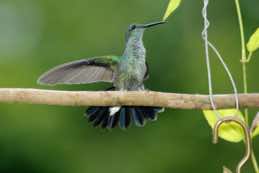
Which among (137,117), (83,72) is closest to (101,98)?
(137,117)

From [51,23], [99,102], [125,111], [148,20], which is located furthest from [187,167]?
[99,102]

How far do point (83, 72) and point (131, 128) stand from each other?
4.15m

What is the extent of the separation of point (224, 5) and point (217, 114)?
6.80 meters

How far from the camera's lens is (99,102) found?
2.32 m

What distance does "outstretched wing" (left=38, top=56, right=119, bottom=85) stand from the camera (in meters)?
3.21

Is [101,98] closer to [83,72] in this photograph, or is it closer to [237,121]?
[237,121]

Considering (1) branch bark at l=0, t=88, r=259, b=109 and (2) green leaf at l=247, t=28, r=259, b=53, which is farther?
(1) branch bark at l=0, t=88, r=259, b=109

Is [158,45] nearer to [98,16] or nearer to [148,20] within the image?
[148,20]

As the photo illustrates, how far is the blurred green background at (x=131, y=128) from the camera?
755 centimetres

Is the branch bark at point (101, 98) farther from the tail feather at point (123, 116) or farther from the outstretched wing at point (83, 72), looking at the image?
the tail feather at point (123, 116)

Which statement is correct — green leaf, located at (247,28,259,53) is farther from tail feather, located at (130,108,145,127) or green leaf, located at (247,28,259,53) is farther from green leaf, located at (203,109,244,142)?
tail feather, located at (130,108,145,127)

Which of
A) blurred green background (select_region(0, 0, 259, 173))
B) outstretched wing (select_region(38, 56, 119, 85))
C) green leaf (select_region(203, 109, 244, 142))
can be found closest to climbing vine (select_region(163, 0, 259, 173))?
green leaf (select_region(203, 109, 244, 142))

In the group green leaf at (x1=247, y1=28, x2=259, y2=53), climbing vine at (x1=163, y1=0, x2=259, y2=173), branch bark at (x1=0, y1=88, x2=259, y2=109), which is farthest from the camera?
branch bark at (x1=0, y1=88, x2=259, y2=109)

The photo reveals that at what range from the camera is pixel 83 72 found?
11.6 feet
